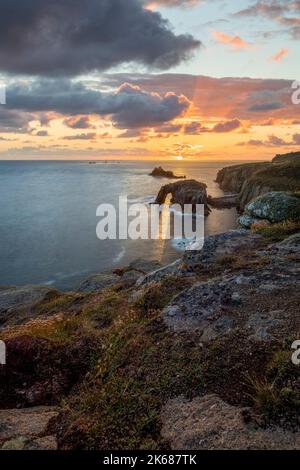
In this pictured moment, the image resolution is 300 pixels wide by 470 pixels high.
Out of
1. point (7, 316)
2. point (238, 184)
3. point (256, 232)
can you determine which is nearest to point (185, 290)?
point (256, 232)

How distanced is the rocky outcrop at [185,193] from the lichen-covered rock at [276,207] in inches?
3230

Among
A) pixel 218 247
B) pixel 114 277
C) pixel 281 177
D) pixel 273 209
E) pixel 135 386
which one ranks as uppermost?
pixel 281 177

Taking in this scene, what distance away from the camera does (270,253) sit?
16750mm

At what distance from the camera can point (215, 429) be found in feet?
24.7

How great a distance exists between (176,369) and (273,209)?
58.7 feet

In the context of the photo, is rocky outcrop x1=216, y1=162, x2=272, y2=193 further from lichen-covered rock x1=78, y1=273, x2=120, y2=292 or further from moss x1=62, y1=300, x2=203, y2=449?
moss x1=62, y1=300, x2=203, y2=449

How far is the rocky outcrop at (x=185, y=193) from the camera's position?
114 meters

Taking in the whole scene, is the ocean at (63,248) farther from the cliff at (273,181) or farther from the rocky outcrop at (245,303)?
the rocky outcrop at (245,303)

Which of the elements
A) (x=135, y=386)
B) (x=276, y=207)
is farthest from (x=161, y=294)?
(x=276, y=207)

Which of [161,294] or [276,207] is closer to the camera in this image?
[161,294]

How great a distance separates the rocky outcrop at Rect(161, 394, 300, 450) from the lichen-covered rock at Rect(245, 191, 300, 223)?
1779cm

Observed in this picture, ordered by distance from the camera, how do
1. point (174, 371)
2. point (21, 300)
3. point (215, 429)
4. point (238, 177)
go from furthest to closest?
1. point (238, 177)
2. point (21, 300)
3. point (174, 371)
4. point (215, 429)

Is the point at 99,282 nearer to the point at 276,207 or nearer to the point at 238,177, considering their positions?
the point at 276,207

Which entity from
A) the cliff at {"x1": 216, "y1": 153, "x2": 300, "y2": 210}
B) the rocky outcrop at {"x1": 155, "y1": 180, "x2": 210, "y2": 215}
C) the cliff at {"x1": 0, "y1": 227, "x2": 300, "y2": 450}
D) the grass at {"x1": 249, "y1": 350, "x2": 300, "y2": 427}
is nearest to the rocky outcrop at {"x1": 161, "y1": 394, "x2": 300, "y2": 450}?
the cliff at {"x1": 0, "y1": 227, "x2": 300, "y2": 450}
